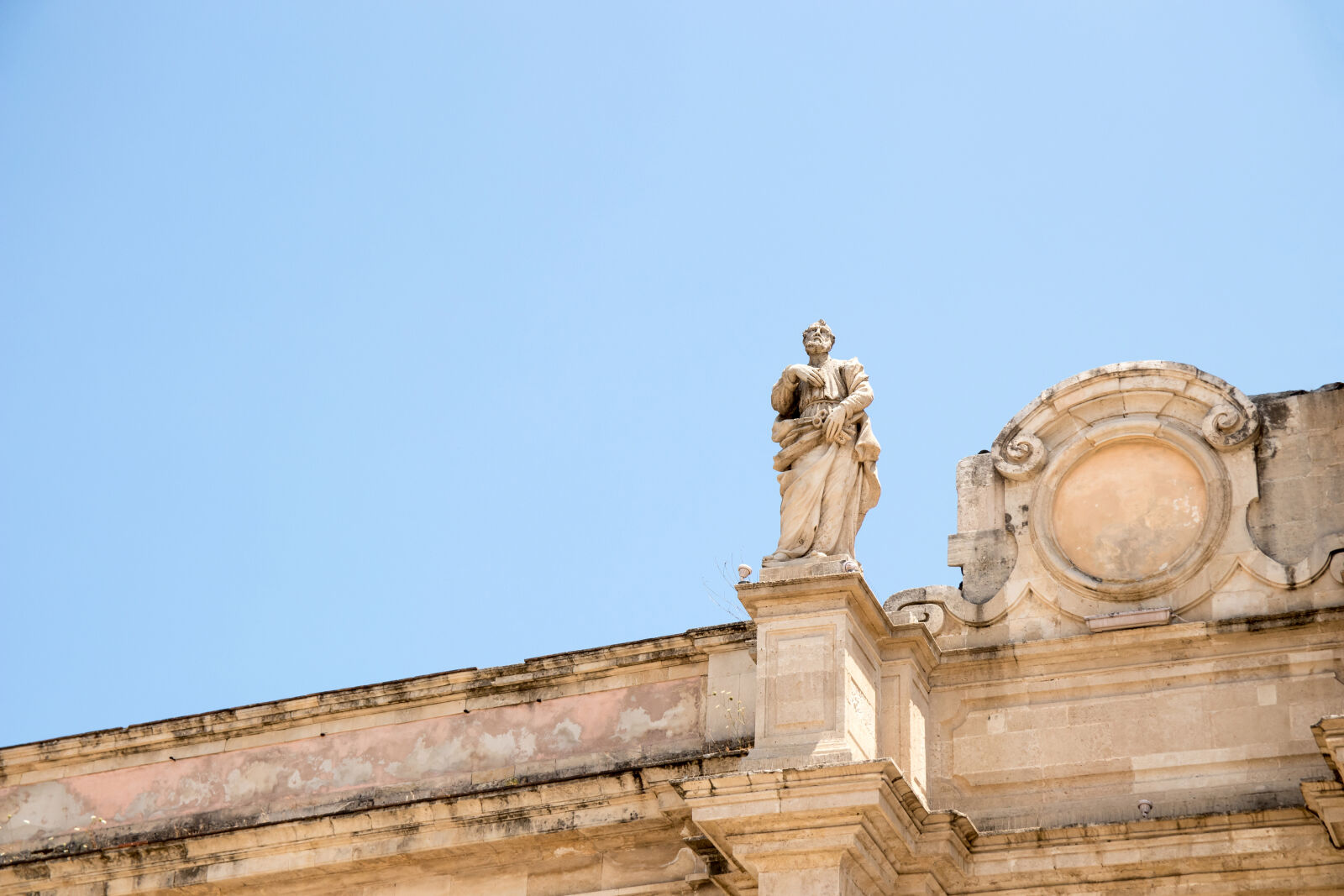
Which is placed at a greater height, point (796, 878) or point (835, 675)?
point (835, 675)

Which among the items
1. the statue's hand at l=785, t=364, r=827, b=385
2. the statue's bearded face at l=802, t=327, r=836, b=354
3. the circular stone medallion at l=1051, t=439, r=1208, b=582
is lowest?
the circular stone medallion at l=1051, t=439, r=1208, b=582

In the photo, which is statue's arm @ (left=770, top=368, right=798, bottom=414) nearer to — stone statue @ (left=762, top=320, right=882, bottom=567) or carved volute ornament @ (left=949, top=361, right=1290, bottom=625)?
stone statue @ (left=762, top=320, right=882, bottom=567)

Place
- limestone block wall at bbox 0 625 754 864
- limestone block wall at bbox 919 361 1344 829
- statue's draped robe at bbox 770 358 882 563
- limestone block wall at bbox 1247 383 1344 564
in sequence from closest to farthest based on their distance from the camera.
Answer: limestone block wall at bbox 919 361 1344 829 < limestone block wall at bbox 1247 383 1344 564 < statue's draped robe at bbox 770 358 882 563 < limestone block wall at bbox 0 625 754 864

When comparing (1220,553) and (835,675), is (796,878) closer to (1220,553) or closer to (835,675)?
(835,675)

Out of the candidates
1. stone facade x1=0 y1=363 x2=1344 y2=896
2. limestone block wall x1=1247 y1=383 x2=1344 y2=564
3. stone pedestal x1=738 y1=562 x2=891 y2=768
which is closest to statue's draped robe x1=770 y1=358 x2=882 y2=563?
stone pedestal x1=738 y1=562 x2=891 y2=768

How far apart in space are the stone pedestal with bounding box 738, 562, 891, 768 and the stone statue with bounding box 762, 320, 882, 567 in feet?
1.01

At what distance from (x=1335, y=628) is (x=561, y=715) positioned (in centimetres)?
558

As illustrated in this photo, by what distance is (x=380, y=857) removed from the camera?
16234mm

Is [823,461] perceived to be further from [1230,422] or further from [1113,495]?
[1230,422]

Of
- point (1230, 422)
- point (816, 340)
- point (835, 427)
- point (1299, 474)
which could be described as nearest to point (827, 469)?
point (835, 427)

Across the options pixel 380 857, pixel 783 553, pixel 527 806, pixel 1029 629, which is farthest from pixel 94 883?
pixel 1029 629

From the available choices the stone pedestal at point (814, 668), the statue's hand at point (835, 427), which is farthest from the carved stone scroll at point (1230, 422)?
the stone pedestal at point (814, 668)

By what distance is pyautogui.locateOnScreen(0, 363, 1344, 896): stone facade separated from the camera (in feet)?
47.3

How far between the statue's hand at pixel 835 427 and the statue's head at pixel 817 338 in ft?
2.16
